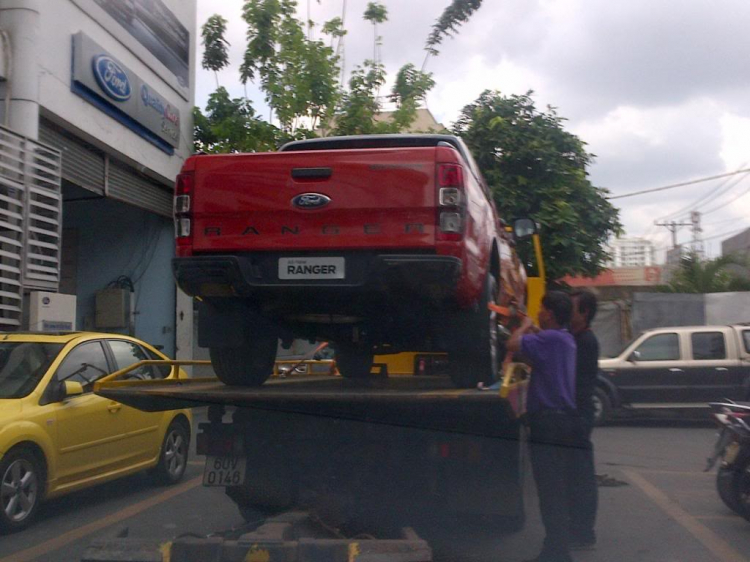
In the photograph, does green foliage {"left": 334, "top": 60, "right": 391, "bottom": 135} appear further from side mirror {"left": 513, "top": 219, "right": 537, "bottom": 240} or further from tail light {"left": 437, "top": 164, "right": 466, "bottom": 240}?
tail light {"left": 437, "top": 164, "right": 466, "bottom": 240}

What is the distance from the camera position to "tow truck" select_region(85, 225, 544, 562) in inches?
179

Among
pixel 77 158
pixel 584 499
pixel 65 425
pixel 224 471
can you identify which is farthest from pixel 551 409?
pixel 77 158

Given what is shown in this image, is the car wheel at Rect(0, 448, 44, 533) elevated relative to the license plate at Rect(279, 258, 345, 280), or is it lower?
lower

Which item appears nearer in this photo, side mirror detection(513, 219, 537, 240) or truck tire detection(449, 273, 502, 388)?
truck tire detection(449, 273, 502, 388)

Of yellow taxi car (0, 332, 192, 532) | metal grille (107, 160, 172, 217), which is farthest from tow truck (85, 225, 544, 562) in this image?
metal grille (107, 160, 172, 217)

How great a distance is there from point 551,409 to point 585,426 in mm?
752

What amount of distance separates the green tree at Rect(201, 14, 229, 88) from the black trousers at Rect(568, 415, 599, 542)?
1331 centimetres

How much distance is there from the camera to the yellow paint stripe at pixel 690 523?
5430 millimetres

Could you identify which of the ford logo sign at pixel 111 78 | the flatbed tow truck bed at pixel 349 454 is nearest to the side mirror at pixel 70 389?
the flatbed tow truck bed at pixel 349 454

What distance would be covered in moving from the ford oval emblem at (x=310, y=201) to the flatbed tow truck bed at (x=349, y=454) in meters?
1.05

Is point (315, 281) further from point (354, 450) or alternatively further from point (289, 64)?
point (289, 64)

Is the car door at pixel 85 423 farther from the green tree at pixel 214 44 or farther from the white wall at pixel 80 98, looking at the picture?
the green tree at pixel 214 44

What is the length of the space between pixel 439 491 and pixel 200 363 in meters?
2.11

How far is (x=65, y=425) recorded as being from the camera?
20.2 feet
